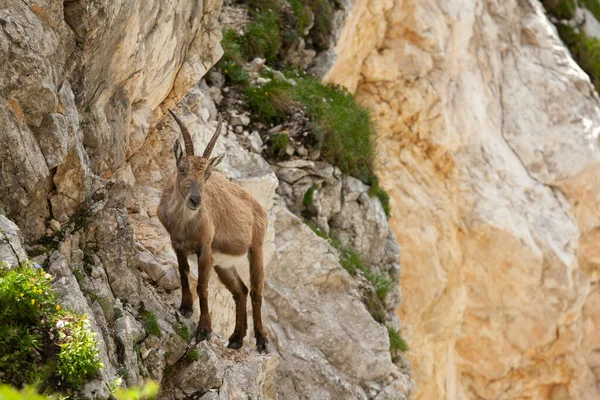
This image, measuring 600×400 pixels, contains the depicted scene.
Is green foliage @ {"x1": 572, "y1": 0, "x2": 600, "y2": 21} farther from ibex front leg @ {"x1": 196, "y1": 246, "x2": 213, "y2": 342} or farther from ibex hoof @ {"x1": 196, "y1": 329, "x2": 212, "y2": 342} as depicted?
ibex hoof @ {"x1": 196, "y1": 329, "x2": 212, "y2": 342}

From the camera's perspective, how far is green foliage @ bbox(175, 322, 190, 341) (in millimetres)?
8469

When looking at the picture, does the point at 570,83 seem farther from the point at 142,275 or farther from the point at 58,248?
the point at 58,248

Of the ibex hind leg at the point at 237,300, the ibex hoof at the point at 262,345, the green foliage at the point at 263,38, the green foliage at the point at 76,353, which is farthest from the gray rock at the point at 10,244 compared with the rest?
the green foliage at the point at 263,38

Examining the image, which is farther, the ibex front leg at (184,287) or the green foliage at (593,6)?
the green foliage at (593,6)

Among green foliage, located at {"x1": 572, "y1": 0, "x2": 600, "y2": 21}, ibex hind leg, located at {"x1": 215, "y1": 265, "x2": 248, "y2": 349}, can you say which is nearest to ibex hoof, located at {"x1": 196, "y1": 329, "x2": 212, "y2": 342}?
ibex hind leg, located at {"x1": 215, "y1": 265, "x2": 248, "y2": 349}

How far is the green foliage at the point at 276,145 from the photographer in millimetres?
14289

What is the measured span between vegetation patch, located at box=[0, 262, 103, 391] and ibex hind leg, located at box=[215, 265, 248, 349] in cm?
372

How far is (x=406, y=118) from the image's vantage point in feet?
62.3

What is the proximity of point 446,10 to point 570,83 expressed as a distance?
4227mm

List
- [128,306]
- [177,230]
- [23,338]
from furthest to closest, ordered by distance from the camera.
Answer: [177,230] → [128,306] → [23,338]

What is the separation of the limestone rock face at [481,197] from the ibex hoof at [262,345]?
315 inches

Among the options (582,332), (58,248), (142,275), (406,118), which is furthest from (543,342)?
(58,248)

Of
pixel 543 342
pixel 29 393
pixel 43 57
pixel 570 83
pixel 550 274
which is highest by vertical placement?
pixel 29 393

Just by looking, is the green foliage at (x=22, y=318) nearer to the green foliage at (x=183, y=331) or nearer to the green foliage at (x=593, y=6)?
the green foliage at (x=183, y=331)
